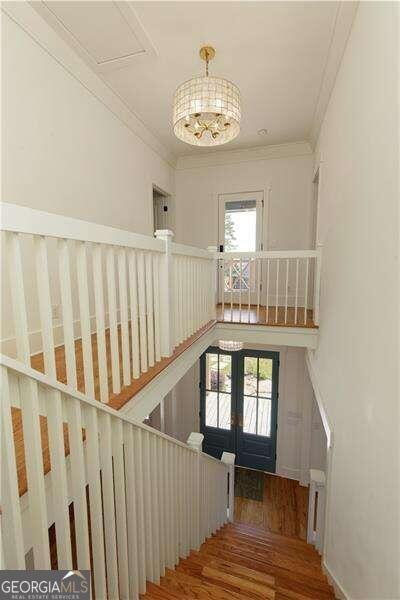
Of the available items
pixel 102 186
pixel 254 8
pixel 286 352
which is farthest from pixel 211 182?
pixel 286 352

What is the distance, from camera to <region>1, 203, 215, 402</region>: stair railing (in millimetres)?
953

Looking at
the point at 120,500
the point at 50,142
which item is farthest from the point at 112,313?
the point at 50,142

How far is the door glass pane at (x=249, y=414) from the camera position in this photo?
5.20m

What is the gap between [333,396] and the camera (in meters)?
2.33

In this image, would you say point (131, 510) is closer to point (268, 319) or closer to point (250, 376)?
point (268, 319)

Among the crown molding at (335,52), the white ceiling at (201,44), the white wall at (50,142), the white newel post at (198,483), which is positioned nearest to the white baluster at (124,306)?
the white wall at (50,142)

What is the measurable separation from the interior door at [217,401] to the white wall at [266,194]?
226 cm

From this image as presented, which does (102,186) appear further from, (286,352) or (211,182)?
(286,352)

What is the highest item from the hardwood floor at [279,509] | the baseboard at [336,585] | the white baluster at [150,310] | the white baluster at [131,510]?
the white baluster at [150,310]

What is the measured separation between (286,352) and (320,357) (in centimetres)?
180

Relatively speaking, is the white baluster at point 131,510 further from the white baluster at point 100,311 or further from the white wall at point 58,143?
the white wall at point 58,143

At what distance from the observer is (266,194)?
4.72 meters

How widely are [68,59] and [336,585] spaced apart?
4741mm

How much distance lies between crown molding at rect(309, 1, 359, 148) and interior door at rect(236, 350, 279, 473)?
11.9 ft
